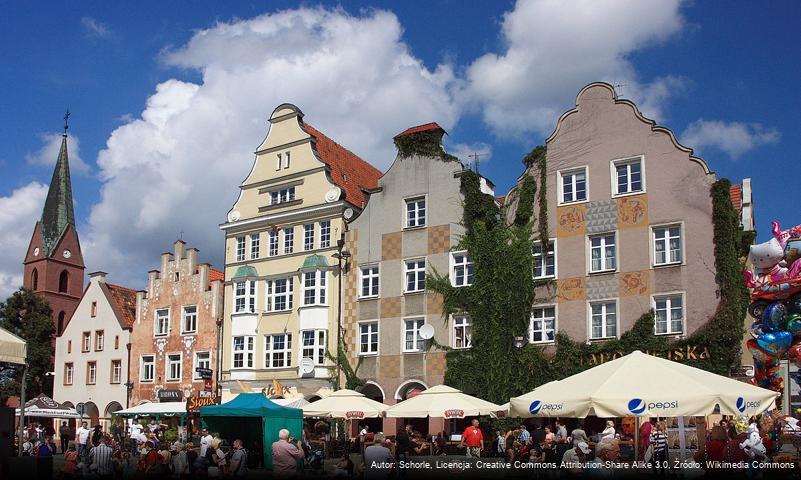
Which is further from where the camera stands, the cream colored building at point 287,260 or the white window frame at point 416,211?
the cream colored building at point 287,260

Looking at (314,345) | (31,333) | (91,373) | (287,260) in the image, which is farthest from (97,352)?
(314,345)

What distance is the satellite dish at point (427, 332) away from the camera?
1435 inches

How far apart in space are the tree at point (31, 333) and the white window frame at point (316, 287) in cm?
2487

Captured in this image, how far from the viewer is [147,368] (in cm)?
4719

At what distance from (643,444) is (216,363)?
83.9 feet

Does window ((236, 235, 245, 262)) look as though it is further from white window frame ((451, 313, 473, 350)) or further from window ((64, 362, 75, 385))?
window ((64, 362, 75, 385))

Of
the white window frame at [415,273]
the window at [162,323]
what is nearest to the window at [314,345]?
the white window frame at [415,273]

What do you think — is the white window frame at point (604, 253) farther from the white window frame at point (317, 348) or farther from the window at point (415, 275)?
the white window frame at point (317, 348)

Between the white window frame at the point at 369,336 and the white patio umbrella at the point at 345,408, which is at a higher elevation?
the white window frame at the point at 369,336

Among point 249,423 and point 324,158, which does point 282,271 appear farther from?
point 249,423

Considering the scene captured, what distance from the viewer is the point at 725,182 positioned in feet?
102

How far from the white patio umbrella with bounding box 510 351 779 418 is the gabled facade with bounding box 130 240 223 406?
30.2m

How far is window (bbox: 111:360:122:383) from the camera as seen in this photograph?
48.4 metres

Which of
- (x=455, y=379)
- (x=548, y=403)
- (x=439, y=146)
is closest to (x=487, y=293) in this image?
(x=455, y=379)
